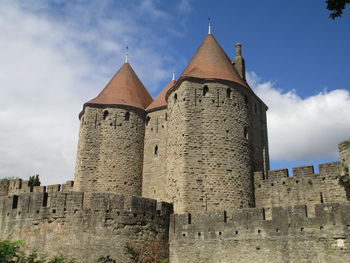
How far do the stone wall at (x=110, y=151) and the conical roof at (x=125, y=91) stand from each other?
1.85 feet

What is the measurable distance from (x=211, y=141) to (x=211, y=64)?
14.8 feet

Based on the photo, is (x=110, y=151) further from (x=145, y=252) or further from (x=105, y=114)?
(x=145, y=252)

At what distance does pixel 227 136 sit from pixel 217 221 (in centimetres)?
486

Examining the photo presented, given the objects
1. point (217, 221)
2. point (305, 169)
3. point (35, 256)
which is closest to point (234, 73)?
point (305, 169)

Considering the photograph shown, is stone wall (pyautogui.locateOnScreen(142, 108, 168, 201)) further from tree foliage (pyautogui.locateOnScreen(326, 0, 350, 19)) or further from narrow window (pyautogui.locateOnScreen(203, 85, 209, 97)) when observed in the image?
tree foliage (pyautogui.locateOnScreen(326, 0, 350, 19))

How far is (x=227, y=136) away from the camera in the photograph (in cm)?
1911

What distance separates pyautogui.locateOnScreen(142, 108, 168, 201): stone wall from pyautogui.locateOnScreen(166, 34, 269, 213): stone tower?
7.50 ft

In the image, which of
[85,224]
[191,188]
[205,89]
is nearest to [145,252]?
[85,224]

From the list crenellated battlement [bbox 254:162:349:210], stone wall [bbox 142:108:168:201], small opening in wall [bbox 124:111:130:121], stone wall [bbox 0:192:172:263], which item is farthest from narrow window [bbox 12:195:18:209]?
crenellated battlement [bbox 254:162:349:210]

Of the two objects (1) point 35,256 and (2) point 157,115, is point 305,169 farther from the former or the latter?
(1) point 35,256

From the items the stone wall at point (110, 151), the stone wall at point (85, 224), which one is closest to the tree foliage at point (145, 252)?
the stone wall at point (85, 224)

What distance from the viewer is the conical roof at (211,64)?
20438 millimetres

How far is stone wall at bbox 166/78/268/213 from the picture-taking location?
1809 cm

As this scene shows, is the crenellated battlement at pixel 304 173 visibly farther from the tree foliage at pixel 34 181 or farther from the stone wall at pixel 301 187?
the tree foliage at pixel 34 181
